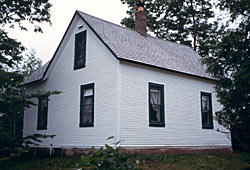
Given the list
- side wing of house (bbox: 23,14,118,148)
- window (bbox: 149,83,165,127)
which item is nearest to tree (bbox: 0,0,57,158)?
side wing of house (bbox: 23,14,118,148)

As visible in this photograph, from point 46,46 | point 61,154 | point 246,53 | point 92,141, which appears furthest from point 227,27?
point 46,46

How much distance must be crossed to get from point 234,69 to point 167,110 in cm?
637

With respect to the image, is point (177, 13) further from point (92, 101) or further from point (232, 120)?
point (232, 120)

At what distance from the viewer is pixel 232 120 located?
7266 mm

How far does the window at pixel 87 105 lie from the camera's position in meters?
13.0

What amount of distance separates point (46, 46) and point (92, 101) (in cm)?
4181

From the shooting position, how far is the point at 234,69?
755cm

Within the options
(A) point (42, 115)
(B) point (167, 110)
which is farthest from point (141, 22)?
(A) point (42, 115)

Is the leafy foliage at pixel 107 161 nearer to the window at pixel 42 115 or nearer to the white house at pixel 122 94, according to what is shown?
the white house at pixel 122 94

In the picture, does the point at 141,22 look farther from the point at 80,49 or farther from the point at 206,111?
the point at 206,111

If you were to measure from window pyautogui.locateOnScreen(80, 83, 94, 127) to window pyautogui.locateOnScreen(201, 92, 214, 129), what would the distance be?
6544 mm

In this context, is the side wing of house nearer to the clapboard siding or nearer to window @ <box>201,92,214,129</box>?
the clapboard siding

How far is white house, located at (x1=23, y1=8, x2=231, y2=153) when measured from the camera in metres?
12.1

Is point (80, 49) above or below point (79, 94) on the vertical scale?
above
